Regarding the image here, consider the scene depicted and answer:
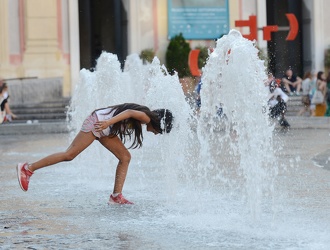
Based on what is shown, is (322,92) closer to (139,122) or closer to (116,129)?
(116,129)

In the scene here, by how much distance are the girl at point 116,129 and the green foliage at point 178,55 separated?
20758mm

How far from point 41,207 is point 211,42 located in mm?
22299

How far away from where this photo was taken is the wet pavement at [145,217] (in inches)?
287

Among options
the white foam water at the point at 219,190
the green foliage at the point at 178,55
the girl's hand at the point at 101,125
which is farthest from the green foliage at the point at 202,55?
the girl's hand at the point at 101,125

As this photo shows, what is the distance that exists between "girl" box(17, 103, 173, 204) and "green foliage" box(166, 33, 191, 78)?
20.8 metres

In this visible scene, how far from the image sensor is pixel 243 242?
719cm

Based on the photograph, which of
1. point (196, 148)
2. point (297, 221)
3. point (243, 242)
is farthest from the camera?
point (196, 148)

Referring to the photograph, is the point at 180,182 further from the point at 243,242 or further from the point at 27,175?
the point at 243,242

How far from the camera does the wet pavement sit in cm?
729

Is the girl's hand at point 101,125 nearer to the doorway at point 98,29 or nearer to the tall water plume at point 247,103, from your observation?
the tall water plume at point 247,103

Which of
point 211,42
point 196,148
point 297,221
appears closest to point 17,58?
point 211,42

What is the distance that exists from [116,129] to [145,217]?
3.57ft

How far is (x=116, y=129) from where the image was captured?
9.41 metres

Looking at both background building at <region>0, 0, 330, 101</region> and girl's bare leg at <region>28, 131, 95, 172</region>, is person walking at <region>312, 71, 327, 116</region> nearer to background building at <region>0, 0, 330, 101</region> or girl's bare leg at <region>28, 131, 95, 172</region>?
background building at <region>0, 0, 330, 101</region>
